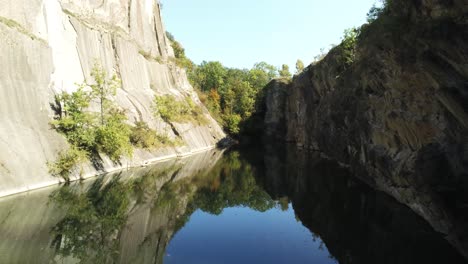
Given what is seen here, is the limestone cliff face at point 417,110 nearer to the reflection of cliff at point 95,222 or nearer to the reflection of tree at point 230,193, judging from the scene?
the reflection of tree at point 230,193

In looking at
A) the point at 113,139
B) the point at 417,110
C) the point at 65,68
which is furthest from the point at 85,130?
the point at 417,110

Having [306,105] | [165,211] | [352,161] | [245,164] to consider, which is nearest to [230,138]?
[306,105]

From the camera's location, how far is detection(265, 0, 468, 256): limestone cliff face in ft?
47.8

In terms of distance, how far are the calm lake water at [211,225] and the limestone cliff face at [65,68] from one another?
327cm

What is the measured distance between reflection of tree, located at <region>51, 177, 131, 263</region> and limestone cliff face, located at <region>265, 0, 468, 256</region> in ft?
44.7

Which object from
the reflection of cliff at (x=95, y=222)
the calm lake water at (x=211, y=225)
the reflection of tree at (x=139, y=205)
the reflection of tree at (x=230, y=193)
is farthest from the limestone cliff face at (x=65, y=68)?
the reflection of tree at (x=230, y=193)

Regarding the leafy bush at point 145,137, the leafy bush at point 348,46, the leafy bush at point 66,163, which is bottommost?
the leafy bush at point 66,163

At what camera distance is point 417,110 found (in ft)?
64.1

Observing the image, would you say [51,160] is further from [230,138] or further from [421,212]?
[230,138]

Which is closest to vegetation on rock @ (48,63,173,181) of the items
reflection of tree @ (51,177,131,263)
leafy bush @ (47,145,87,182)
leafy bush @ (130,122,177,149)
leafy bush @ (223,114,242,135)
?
leafy bush @ (47,145,87,182)

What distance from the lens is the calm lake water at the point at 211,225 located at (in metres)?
13.8

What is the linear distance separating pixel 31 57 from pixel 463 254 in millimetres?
29356

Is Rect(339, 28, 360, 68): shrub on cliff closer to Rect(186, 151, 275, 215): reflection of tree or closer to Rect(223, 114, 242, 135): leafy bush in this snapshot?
Rect(186, 151, 275, 215): reflection of tree

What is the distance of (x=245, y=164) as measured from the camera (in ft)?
139
